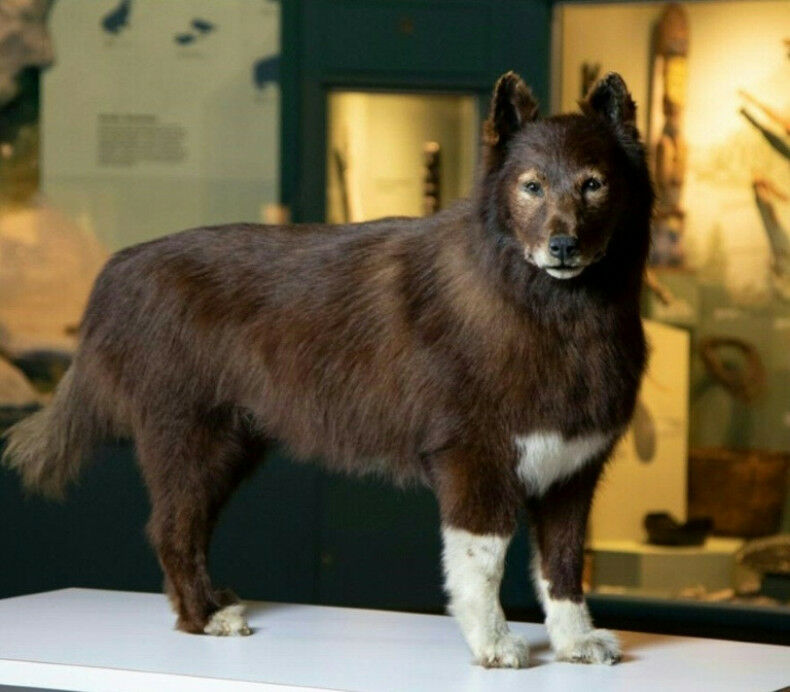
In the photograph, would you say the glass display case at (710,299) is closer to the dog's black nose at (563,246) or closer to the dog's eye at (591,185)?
the dog's eye at (591,185)

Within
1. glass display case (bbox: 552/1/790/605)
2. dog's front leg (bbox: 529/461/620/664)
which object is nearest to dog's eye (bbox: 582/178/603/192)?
dog's front leg (bbox: 529/461/620/664)

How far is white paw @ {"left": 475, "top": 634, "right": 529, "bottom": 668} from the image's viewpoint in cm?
337

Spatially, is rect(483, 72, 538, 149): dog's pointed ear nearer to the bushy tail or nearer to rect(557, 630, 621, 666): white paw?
rect(557, 630, 621, 666): white paw

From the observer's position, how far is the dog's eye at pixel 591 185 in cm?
319

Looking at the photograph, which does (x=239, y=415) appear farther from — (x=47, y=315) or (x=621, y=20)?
(x=621, y=20)

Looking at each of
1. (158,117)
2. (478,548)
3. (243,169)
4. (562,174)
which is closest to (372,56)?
(243,169)

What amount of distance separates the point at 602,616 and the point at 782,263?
169 cm

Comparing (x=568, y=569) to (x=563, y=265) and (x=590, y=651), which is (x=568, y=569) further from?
(x=563, y=265)

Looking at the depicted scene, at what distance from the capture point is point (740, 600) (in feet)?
23.0

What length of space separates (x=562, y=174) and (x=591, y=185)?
0.20 ft

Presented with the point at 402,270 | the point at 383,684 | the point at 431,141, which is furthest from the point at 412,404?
the point at 431,141

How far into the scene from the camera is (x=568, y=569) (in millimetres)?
3482

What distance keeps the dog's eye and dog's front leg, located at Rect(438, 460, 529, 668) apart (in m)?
0.60

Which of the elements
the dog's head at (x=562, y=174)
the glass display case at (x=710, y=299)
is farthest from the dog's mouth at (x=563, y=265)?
the glass display case at (x=710, y=299)
